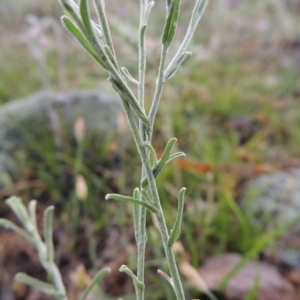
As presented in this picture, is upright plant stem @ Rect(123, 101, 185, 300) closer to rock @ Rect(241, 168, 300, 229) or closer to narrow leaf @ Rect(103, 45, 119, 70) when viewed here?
narrow leaf @ Rect(103, 45, 119, 70)

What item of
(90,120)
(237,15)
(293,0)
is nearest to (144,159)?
(90,120)

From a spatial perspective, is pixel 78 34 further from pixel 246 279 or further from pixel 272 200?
pixel 272 200

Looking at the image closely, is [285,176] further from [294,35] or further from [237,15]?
[237,15]

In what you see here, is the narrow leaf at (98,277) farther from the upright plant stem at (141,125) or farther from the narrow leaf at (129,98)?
the narrow leaf at (129,98)

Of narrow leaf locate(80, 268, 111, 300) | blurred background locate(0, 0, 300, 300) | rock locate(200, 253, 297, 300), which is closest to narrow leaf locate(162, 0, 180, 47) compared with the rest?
narrow leaf locate(80, 268, 111, 300)

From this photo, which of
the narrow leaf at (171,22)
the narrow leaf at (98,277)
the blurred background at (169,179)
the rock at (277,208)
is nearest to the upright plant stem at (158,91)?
the narrow leaf at (171,22)

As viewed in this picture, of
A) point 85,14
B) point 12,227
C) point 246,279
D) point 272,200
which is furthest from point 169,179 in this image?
point 85,14
